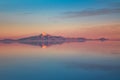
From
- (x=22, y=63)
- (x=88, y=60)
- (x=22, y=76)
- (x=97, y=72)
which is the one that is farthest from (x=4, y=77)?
(x=88, y=60)

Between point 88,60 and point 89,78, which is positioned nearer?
point 89,78

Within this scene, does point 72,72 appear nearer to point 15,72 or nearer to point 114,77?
point 114,77

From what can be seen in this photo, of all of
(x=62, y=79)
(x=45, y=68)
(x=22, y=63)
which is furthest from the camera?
(x=22, y=63)

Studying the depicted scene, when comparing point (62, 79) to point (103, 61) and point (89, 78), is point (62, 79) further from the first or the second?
point (103, 61)

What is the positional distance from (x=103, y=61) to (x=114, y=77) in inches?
62.6

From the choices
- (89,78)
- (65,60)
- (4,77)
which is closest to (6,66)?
(4,77)

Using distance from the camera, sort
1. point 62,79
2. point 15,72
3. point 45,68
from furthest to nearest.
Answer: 1. point 45,68
2. point 15,72
3. point 62,79

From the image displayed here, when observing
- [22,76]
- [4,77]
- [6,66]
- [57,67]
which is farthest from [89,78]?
[6,66]

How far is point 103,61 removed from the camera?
250 inches

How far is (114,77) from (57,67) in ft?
5.08

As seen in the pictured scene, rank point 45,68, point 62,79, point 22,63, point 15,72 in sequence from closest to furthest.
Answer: point 62,79 → point 15,72 → point 45,68 → point 22,63

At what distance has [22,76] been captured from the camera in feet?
15.7

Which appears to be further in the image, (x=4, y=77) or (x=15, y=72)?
(x=15, y=72)

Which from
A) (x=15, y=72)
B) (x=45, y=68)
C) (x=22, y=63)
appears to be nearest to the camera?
(x=15, y=72)
